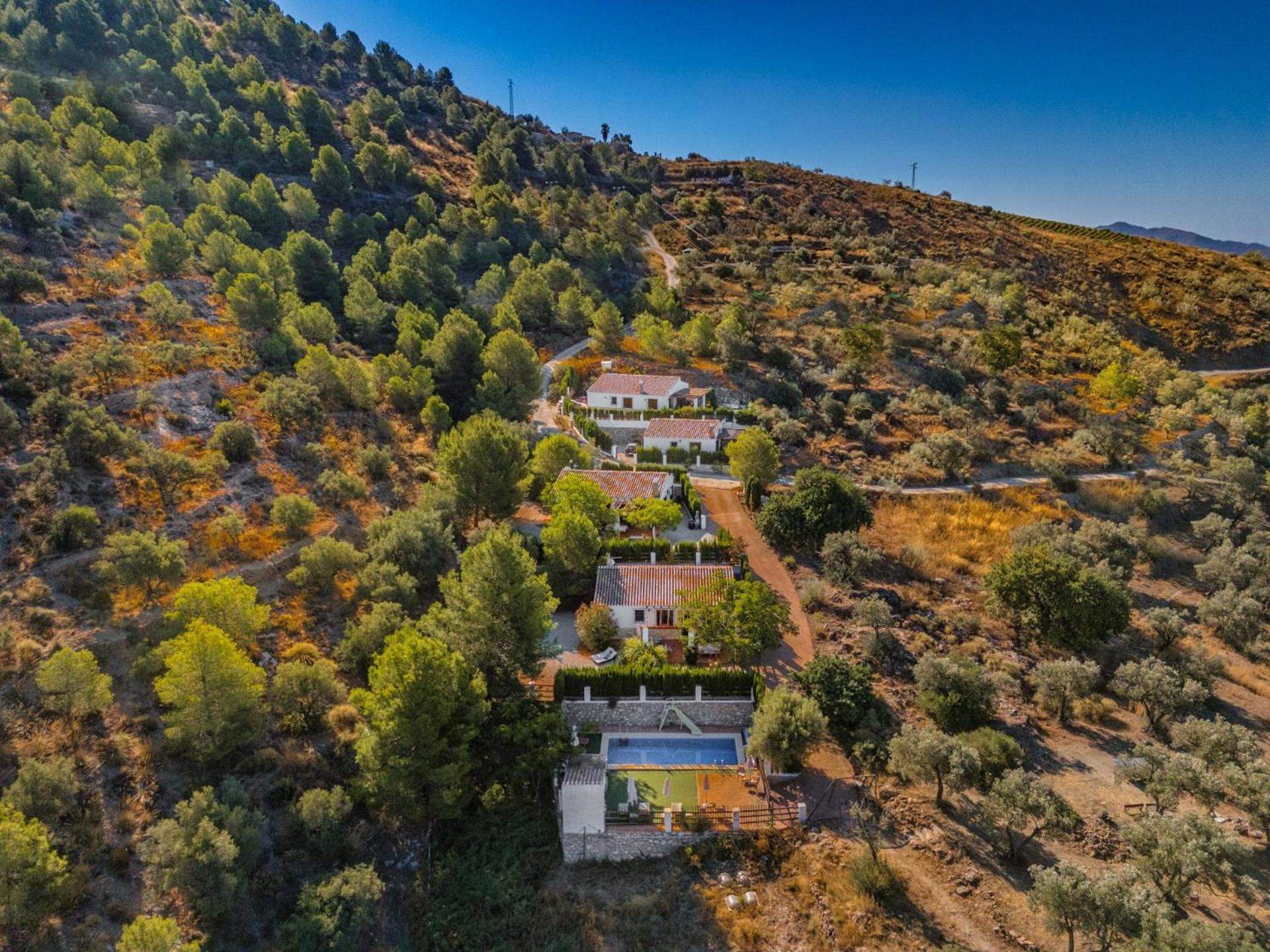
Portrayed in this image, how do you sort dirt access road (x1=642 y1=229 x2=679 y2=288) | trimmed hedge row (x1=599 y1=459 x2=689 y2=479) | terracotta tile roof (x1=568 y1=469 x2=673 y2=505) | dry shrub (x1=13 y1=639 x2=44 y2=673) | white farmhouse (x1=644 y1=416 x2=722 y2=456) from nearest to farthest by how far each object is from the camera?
1. dry shrub (x1=13 y1=639 x2=44 y2=673)
2. terracotta tile roof (x1=568 y1=469 x2=673 y2=505)
3. trimmed hedge row (x1=599 y1=459 x2=689 y2=479)
4. white farmhouse (x1=644 y1=416 x2=722 y2=456)
5. dirt access road (x1=642 y1=229 x2=679 y2=288)

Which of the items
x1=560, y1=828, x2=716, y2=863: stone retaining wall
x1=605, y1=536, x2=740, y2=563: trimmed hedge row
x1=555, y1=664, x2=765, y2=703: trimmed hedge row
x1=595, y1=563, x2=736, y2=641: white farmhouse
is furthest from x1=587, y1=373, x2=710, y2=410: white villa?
x1=560, y1=828, x2=716, y2=863: stone retaining wall

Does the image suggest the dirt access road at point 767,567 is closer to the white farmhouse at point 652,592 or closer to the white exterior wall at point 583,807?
the white farmhouse at point 652,592

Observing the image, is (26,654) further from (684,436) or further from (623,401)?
(623,401)

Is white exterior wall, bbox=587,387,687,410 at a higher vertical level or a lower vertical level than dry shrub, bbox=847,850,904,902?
higher

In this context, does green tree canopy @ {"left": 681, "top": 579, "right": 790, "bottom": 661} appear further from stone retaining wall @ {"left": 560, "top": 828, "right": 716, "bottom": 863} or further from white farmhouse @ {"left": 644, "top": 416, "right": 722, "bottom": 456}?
white farmhouse @ {"left": 644, "top": 416, "right": 722, "bottom": 456}

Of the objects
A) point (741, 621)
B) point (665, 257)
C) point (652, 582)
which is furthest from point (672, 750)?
point (665, 257)

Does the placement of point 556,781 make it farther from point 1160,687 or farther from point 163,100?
point 163,100

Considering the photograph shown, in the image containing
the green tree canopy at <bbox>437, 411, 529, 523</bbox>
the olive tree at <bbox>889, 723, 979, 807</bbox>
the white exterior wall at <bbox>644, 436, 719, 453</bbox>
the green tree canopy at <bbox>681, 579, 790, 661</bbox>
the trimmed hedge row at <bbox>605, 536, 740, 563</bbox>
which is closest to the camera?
the olive tree at <bbox>889, 723, 979, 807</bbox>
